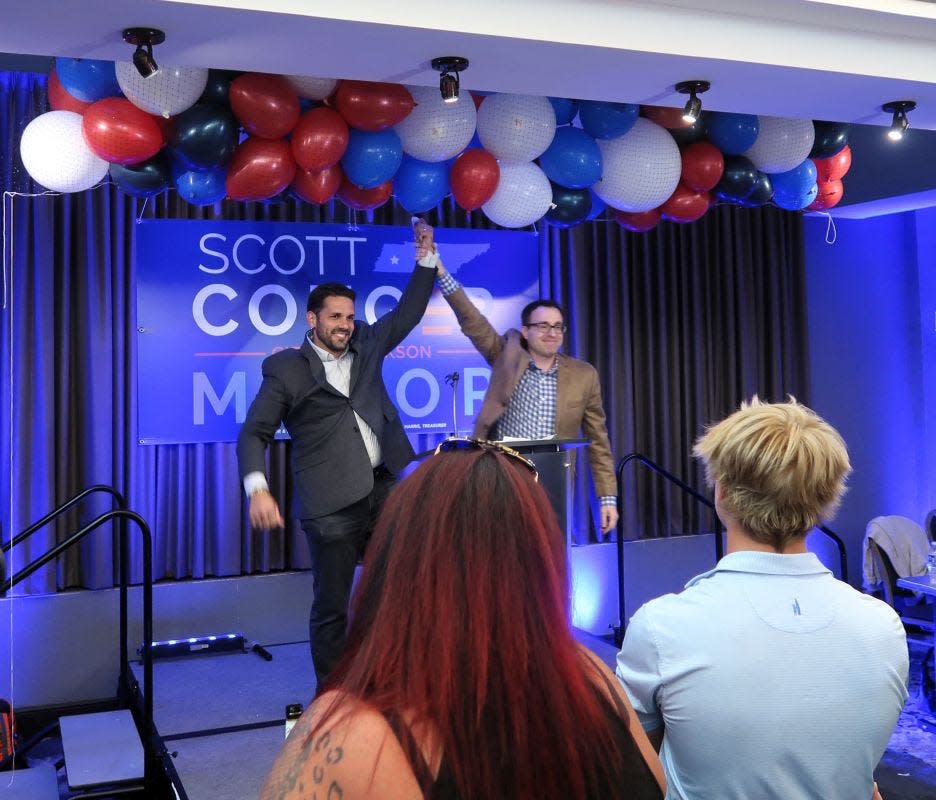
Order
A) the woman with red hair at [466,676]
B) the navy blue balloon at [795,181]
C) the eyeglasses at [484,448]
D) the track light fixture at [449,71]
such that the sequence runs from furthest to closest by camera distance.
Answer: the navy blue balloon at [795,181] < the track light fixture at [449,71] < the eyeglasses at [484,448] < the woman with red hair at [466,676]

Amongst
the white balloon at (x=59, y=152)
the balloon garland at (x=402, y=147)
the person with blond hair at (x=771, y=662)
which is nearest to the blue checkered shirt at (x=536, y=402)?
the balloon garland at (x=402, y=147)

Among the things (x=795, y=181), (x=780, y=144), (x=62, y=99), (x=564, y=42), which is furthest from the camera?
(x=795, y=181)

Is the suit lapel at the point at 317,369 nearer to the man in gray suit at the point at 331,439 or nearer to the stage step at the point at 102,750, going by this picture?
the man in gray suit at the point at 331,439

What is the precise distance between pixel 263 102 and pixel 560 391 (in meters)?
1.90

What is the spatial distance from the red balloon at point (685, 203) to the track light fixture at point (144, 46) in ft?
7.24

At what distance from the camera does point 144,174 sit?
357 cm

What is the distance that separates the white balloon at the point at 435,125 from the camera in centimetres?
376

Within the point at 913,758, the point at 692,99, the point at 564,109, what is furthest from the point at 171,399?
the point at 913,758

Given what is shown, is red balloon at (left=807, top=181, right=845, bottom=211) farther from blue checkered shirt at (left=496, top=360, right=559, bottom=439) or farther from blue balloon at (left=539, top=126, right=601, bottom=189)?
blue checkered shirt at (left=496, top=360, right=559, bottom=439)

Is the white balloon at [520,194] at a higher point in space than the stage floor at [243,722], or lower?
higher

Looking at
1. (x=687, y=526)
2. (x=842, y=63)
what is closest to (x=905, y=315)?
(x=687, y=526)

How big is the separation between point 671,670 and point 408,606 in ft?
1.75

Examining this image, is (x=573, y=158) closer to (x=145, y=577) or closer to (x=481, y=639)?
(x=145, y=577)

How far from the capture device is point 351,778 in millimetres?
980
